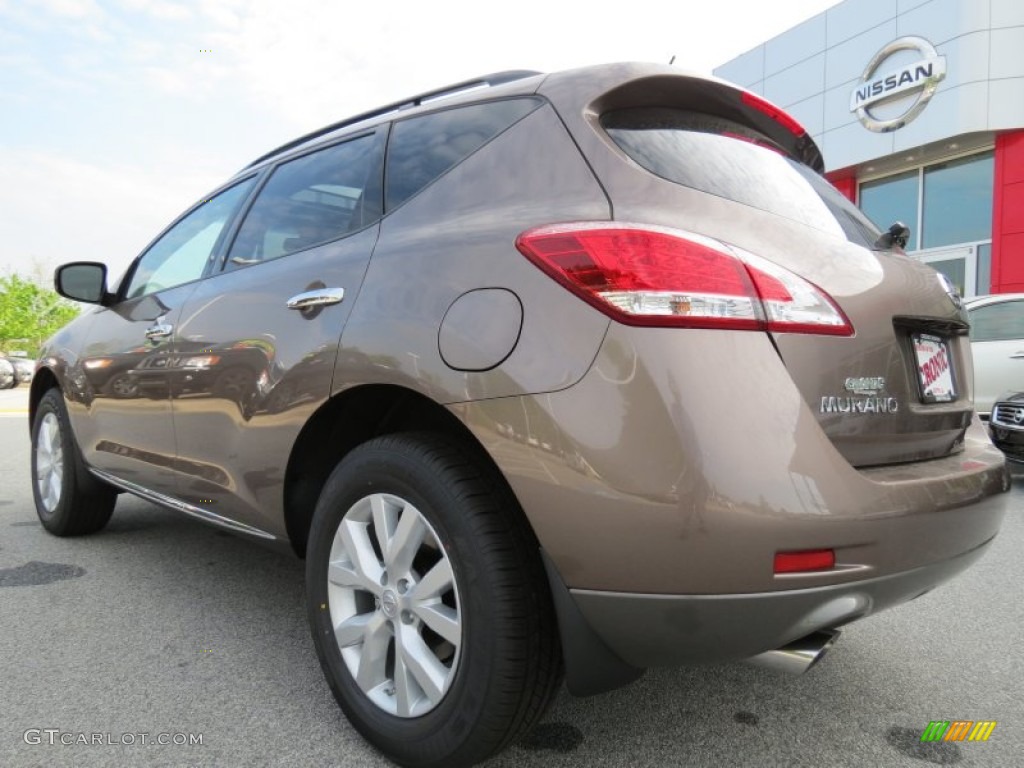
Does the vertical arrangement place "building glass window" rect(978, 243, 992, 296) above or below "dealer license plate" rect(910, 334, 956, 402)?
above

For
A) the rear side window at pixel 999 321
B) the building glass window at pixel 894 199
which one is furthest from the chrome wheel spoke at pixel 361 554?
the building glass window at pixel 894 199

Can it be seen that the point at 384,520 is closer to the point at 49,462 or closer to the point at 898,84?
the point at 49,462

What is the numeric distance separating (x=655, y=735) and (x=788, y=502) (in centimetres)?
93

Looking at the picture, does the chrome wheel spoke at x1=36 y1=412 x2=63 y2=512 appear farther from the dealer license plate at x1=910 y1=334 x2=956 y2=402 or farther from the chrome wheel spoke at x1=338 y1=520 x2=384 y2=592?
the dealer license plate at x1=910 y1=334 x2=956 y2=402

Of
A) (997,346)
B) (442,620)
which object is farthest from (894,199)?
(442,620)

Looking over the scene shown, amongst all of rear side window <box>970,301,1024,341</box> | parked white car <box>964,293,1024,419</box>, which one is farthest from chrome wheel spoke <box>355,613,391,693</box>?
rear side window <box>970,301,1024,341</box>

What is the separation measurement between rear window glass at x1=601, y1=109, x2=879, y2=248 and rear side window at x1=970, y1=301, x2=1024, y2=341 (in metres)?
6.52

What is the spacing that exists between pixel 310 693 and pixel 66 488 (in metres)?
2.40

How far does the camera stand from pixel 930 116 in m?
14.9

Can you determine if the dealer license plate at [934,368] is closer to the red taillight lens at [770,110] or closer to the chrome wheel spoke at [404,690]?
the red taillight lens at [770,110]

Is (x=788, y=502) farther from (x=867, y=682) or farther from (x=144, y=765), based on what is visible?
(x=144, y=765)

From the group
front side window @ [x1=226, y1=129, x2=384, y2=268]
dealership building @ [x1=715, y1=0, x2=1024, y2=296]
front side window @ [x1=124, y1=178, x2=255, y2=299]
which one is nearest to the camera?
front side window @ [x1=226, y1=129, x2=384, y2=268]

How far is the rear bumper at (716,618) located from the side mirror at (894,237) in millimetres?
964

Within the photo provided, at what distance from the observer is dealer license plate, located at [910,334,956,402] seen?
1822 millimetres
